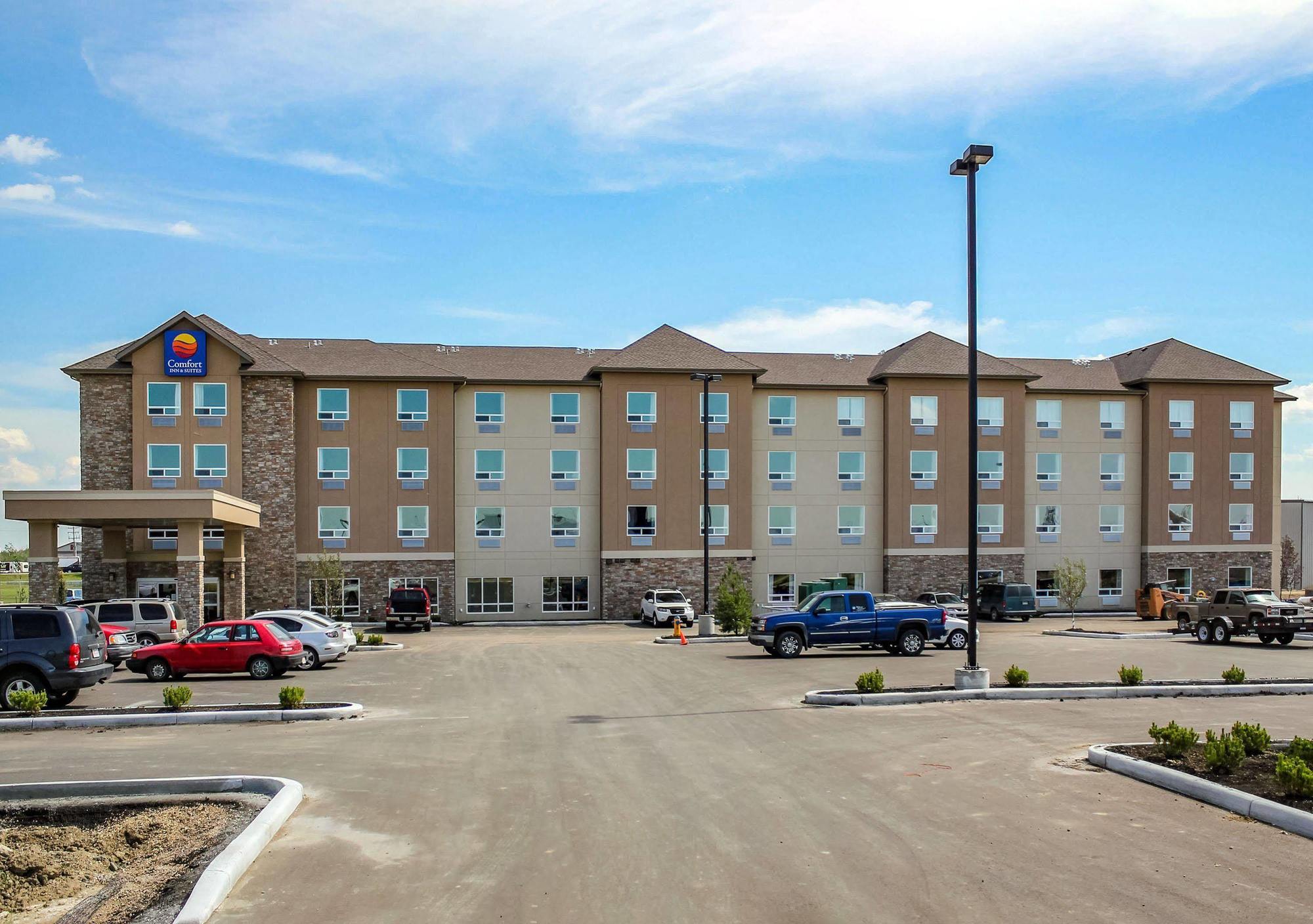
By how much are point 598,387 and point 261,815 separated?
40.3 meters

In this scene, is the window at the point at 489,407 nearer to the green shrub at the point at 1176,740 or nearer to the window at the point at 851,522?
the window at the point at 851,522

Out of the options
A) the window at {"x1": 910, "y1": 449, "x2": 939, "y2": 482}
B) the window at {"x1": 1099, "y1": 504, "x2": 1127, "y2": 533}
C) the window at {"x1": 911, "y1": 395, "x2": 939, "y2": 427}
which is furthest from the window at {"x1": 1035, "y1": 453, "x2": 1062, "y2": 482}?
the window at {"x1": 911, "y1": 395, "x2": 939, "y2": 427}

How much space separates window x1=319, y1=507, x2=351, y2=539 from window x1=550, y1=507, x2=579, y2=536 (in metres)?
9.42

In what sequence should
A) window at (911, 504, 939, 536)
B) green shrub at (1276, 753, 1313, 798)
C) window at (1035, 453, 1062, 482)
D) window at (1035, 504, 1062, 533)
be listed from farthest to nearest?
window at (1035, 453, 1062, 482) < window at (1035, 504, 1062, 533) < window at (911, 504, 939, 536) < green shrub at (1276, 753, 1313, 798)

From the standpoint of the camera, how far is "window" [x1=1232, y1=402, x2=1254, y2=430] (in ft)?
174

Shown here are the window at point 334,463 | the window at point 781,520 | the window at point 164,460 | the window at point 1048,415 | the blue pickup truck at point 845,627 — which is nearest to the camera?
the blue pickup truck at point 845,627

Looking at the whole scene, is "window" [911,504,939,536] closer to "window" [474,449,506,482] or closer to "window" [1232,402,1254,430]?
"window" [1232,402,1254,430]

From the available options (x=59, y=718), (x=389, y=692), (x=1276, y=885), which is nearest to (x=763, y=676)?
(x=389, y=692)

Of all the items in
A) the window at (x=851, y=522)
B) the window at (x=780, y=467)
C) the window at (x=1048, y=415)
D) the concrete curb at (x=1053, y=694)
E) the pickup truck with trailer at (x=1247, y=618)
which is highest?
the window at (x=1048, y=415)

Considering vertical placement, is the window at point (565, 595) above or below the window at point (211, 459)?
below

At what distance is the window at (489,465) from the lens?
158 feet

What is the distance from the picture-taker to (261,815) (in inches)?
366

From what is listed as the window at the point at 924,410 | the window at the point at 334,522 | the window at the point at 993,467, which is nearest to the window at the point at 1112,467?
the window at the point at 993,467

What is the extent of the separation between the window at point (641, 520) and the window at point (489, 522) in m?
5.97
